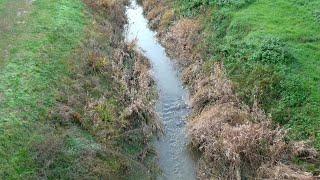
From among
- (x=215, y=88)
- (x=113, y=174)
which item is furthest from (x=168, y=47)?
(x=113, y=174)

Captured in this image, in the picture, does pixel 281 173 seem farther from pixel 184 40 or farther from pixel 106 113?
pixel 184 40

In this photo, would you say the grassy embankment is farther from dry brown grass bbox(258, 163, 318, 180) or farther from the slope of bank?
dry brown grass bbox(258, 163, 318, 180)

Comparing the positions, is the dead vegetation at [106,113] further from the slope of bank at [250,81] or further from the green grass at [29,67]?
the slope of bank at [250,81]

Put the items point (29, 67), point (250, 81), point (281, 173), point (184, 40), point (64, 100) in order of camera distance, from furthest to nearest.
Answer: point (184, 40) → point (250, 81) → point (29, 67) → point (64, 100) → point (281, 173)

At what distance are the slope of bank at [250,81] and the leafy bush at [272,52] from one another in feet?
0.14

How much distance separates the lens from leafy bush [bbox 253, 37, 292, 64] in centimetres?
1981

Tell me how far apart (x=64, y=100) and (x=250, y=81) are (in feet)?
25.5

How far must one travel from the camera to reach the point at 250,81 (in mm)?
19531

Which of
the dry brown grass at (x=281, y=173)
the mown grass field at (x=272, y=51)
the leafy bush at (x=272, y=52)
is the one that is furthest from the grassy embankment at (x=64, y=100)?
the leafy bush at (x=272, y=52)

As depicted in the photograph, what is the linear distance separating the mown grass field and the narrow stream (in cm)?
212

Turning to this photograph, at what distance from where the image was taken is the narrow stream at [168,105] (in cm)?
1714

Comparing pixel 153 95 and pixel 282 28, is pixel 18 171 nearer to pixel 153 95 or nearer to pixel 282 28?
pixel 153 95

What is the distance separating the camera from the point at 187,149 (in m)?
17.8

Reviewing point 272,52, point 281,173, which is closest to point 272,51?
point 272,52
